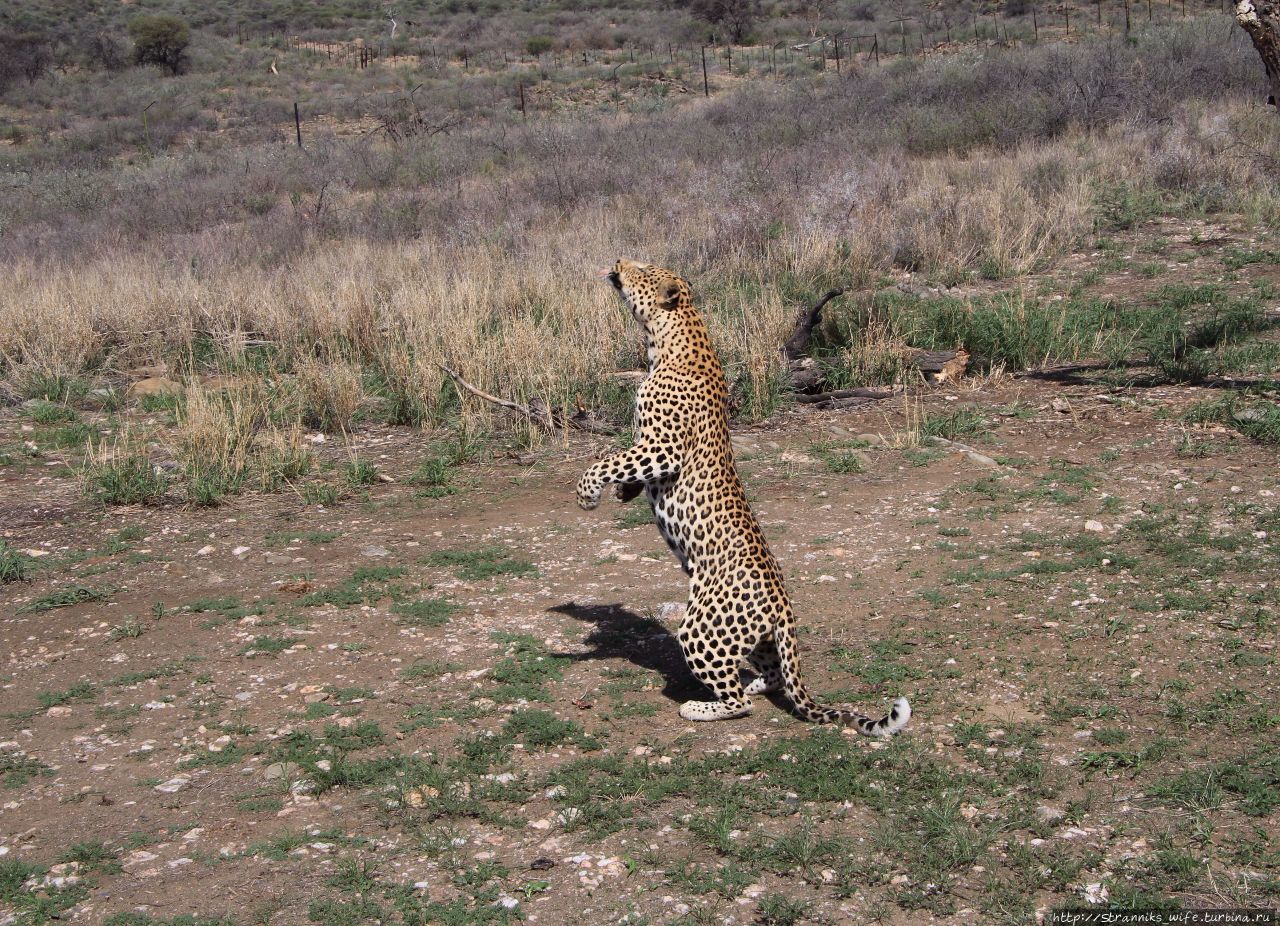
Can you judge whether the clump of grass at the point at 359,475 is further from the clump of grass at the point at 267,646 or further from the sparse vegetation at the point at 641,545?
the clump of grass at the point at 267,646

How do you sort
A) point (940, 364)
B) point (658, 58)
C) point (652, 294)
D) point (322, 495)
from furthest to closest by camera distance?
point (658, 58)
point (940, 364)
point (322, 495)
point (652, 294)

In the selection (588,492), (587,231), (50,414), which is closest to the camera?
(588,492)

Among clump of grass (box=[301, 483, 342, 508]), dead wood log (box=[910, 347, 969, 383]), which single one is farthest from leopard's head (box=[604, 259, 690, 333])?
dead wood log (box=[910, 347, 969, 383])

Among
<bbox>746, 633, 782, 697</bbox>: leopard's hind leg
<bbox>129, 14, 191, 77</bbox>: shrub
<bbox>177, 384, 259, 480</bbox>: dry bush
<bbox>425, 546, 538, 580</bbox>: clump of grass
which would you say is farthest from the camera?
<bbox>129, 14, 191, 77</bbox>: shrub

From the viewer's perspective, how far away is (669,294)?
5.77 m

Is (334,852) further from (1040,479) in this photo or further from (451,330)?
(451,330)

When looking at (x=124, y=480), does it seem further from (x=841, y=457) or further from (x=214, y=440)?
(x=841, y=457)

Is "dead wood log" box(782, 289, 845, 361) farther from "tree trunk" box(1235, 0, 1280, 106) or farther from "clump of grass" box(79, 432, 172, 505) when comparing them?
"clump of grass" box(79, 432, 172, 505)

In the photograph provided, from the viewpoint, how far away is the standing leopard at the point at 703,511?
5.15 metres

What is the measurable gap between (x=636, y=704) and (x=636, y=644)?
66cm

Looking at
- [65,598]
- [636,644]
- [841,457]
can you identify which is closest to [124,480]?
[65,598]

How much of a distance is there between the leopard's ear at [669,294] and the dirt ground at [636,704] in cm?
171

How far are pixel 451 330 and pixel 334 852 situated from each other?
22.8 feet

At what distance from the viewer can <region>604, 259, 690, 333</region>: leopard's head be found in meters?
5.78
